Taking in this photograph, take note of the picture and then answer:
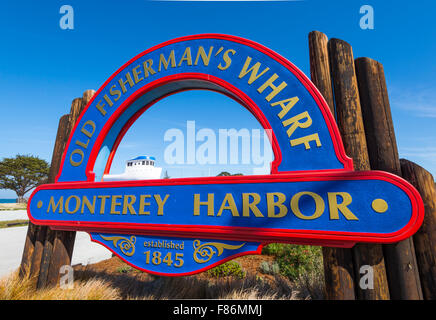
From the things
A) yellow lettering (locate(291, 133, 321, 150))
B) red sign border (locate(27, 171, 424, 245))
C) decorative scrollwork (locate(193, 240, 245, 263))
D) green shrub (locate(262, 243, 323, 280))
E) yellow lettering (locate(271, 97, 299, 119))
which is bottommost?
green shrub (locate(262, 243, 323, 280))

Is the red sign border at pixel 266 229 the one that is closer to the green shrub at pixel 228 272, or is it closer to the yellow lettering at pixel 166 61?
the yellow lettering at pixel 166 61

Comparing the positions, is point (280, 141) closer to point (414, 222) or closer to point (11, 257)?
point (414, 222)

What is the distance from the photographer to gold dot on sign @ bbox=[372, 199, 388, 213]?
198cm

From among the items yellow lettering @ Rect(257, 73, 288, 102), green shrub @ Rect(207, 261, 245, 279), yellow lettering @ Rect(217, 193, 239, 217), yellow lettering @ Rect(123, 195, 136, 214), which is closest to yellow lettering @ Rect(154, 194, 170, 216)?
yellow lettering @ Rect(123, 195, 136, 214)

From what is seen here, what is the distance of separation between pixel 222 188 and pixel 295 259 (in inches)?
172

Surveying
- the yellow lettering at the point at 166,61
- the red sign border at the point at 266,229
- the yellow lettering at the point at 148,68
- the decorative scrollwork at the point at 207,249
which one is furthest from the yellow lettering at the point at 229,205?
the yellow lettering at the point at 148,68

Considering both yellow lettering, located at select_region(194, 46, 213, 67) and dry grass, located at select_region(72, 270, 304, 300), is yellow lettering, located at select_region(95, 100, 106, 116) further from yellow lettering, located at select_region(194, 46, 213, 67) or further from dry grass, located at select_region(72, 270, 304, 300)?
dry grass, located at select_region(72, 270, 304, 300)

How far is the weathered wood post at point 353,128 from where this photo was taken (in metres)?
2.09

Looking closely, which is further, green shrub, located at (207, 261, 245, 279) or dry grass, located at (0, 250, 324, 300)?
green shrub, located at (207, 261, 245, 279)

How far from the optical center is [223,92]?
3.23m

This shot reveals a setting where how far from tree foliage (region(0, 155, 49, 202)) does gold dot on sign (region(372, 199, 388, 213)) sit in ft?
132

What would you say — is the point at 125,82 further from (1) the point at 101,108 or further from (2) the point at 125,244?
(2) the point at 125,244

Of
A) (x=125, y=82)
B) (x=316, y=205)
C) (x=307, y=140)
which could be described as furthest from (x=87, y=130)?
(x=316, y=205)

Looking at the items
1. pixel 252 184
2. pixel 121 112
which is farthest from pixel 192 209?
pixel 121 112
